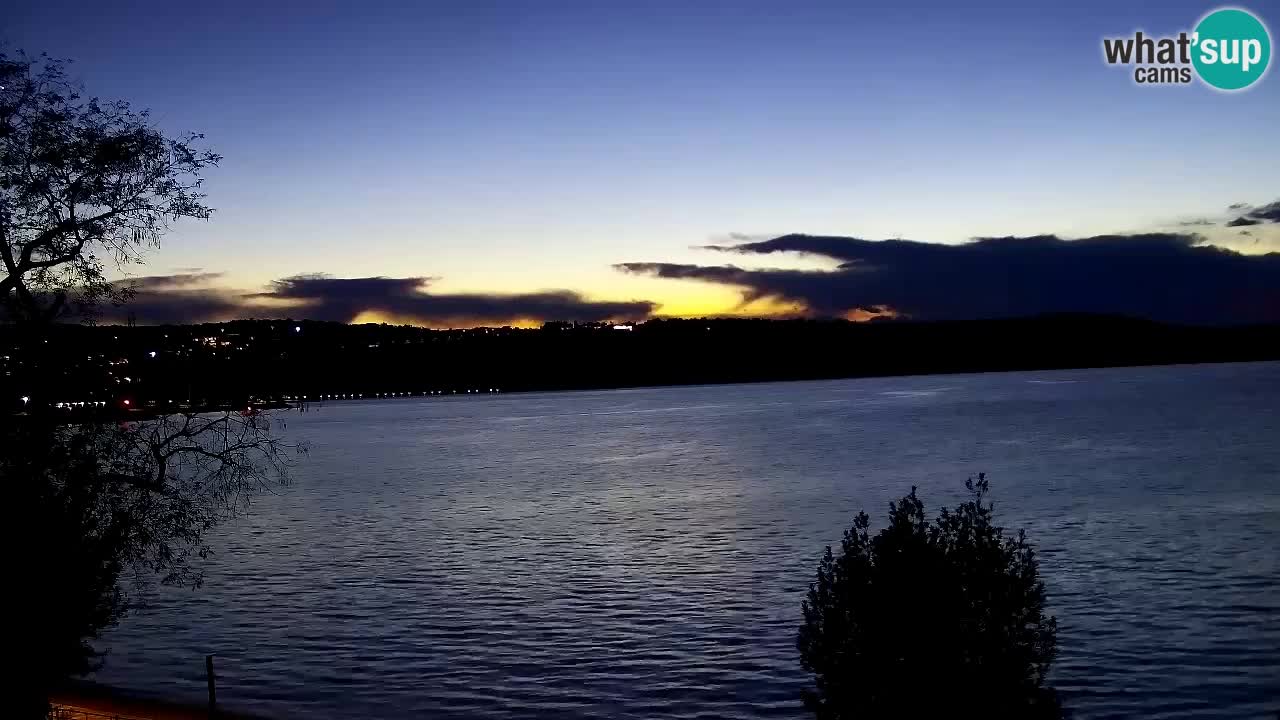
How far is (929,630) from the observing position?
11109 millimetres

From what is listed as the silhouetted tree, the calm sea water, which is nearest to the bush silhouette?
the silhouetted tree

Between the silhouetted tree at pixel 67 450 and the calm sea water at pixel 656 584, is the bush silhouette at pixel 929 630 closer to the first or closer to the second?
the silhouetted tree at pixel 67 450

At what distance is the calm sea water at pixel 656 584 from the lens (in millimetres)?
28484

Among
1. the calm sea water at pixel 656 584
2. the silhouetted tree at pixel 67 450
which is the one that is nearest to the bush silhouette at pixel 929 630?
the silhouetted tree at pixel 67 450

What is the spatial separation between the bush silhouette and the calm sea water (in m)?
14.9

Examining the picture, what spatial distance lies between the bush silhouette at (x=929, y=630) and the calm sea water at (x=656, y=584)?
14.9 meters

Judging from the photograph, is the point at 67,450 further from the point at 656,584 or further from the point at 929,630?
the point at 656,584

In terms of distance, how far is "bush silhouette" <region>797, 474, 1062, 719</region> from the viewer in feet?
36.3

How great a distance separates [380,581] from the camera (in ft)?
150

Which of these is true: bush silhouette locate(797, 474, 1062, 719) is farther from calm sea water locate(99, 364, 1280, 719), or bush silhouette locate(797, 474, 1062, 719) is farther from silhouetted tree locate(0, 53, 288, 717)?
calm sea water locate(99, 364, 1280, 719)

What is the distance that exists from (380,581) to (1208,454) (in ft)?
227

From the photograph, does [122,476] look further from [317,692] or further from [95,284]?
[317,692]

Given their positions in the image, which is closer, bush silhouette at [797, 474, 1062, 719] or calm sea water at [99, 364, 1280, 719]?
bush silhouette at [797, 474, 1062, 719]

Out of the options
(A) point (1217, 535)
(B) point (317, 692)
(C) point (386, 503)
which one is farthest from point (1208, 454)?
(B) point (317, 692)
